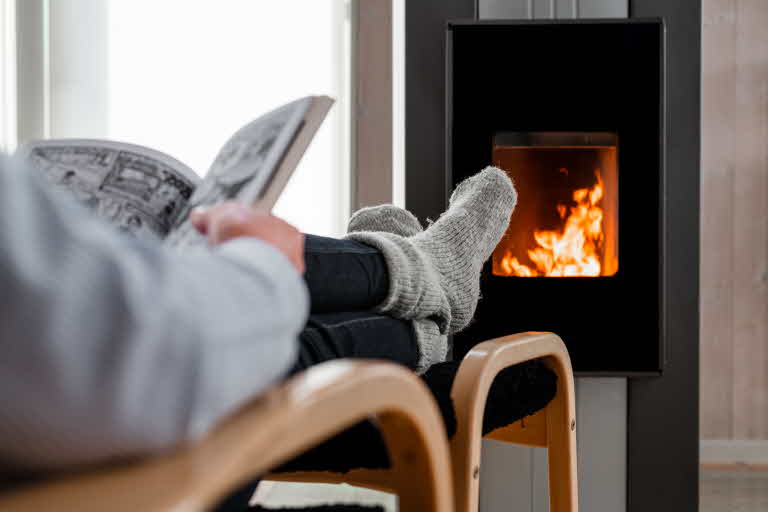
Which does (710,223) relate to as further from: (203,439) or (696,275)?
(203,439)

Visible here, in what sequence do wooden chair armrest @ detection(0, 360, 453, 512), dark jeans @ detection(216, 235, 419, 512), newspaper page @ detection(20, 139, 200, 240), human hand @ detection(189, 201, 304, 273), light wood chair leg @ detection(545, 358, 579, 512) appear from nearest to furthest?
wooden chair armrest @ detection(0, 360, 453, 512), human hand @ detection(189, 201, 304, 273), newspaper page @ detection(20, 139, 200, 240), dark jeans @ detection(216, 235, 419, 512), light wood chair leg @ detection(545, 358, 579, 512)

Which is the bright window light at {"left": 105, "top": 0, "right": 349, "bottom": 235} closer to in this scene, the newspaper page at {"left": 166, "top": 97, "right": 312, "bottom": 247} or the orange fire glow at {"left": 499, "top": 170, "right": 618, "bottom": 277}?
the orange fire glow at {"left": 499, "top": 170, "right": 618, "bottom": 277}

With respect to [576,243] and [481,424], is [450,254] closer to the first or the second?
[481,424]

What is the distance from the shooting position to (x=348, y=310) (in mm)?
887

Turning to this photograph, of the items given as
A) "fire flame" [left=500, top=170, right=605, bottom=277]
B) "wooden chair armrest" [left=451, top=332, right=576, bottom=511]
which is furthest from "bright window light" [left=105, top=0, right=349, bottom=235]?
"wooden chair armrest" [left=451, top=332, right=576, bottom=511]

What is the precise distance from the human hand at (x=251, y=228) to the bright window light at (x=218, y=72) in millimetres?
2133

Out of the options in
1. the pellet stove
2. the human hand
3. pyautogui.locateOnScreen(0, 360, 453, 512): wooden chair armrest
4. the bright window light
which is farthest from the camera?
the bright window light

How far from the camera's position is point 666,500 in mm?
1882

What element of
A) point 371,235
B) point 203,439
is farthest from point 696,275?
point 203,439

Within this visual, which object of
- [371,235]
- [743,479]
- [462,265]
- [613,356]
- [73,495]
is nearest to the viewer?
[73,495]

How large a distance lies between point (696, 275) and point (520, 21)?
77 centimetres

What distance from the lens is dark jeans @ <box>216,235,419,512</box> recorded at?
744 millimetres

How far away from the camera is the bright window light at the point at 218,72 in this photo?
2549 millimetres

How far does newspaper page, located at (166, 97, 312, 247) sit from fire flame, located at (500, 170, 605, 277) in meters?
1.40
